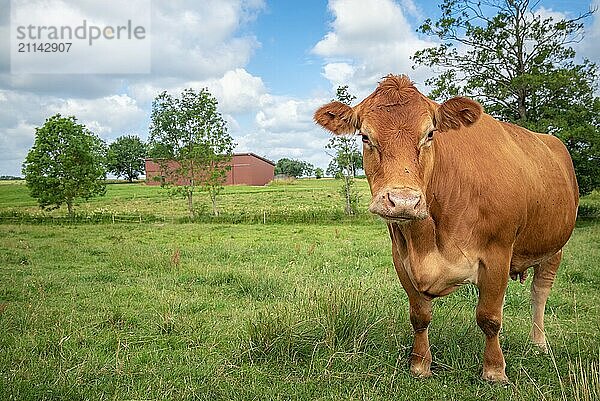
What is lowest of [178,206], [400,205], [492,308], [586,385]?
[178,206]

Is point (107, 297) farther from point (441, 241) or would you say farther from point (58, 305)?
point (441, 241)

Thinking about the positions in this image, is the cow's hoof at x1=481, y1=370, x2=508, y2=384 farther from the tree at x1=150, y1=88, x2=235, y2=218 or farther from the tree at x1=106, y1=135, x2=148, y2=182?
the tree at x1=106, y1=135, x2=148, y2=182

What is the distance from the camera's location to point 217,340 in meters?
5.70

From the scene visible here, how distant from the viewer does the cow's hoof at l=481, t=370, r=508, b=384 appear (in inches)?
175

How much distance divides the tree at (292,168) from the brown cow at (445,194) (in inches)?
3840

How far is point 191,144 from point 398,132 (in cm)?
2896

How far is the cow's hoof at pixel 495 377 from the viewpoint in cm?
444

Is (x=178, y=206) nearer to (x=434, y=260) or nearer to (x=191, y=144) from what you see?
(x=191, y=144)

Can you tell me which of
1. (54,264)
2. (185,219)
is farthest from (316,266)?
(185,219)

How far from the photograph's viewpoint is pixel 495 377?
14.6ft

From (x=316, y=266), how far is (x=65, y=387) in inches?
278

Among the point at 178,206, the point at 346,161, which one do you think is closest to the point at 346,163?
the point at 346,161

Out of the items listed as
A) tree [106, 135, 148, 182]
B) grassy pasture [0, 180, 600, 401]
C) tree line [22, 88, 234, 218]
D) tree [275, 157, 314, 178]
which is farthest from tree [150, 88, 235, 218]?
tree [275, 157, 314, 178]

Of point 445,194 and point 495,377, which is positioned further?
point 495,377
